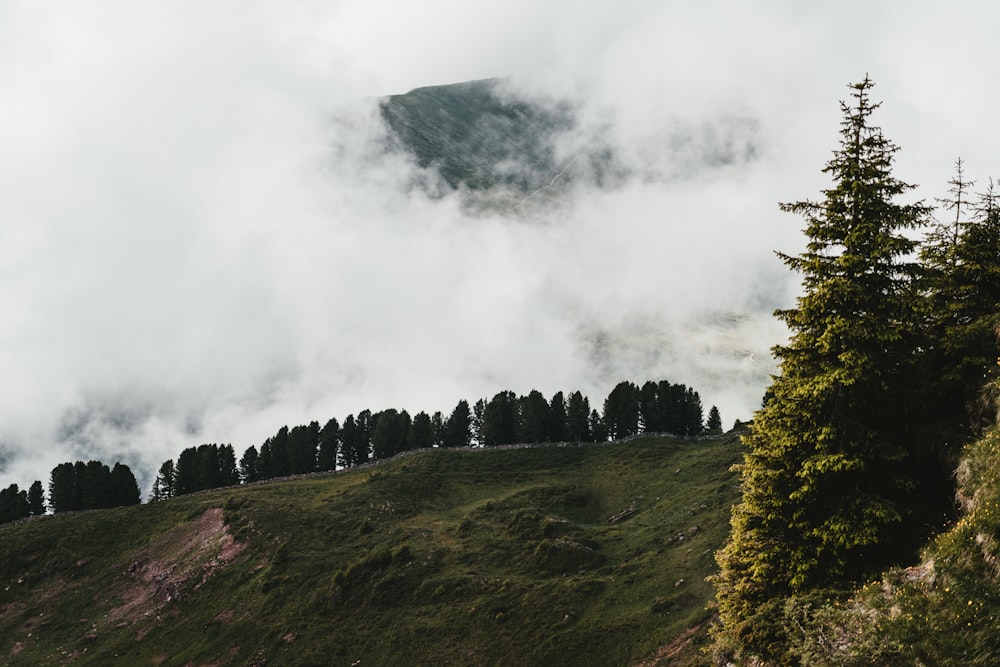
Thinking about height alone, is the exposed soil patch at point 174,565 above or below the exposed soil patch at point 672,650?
above

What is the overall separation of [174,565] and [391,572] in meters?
38.1

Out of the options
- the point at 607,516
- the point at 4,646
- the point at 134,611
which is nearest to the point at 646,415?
the point at 607,516

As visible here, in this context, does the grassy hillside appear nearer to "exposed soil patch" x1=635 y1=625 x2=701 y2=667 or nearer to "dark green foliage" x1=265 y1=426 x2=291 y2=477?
"exposed soil patch" x1=635 y1=625 x2=701 y2=667

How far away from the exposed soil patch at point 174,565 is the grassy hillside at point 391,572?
316mm

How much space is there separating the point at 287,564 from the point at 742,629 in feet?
243

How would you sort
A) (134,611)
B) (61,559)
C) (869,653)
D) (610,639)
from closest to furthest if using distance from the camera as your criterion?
(869,653) → (610,639) → (134,611) → (61,559)

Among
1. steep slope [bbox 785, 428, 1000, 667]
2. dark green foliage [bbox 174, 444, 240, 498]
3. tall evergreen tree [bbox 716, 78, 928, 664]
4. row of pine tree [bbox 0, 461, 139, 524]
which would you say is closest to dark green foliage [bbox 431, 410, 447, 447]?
dark green foliage [bbox 174, 444, 240, 498]

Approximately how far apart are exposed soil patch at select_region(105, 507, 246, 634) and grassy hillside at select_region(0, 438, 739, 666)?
32cm

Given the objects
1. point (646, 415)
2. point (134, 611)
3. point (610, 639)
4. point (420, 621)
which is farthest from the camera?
point (646, 415)

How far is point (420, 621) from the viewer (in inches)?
2795

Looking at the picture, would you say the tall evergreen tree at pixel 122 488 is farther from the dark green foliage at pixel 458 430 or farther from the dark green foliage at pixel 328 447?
the dark green foliage at pixel 458 430

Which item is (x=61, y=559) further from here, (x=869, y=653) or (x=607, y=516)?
(x=869, y=653)

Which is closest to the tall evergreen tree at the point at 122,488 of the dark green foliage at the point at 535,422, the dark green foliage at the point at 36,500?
the dark green foliage at the point at 36,500

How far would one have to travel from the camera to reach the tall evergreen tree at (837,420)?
26344 millimetres
